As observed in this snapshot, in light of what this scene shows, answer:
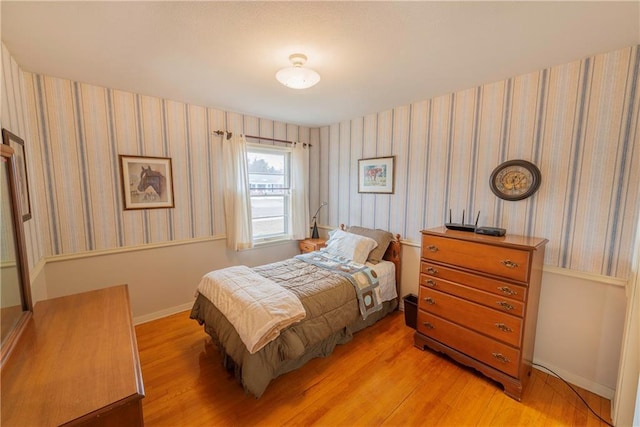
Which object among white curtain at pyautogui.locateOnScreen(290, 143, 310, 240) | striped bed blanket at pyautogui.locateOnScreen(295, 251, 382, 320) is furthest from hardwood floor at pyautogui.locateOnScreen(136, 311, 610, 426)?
white curtain at pyautogui.locateOnScreen(290, 143, 310, 240)

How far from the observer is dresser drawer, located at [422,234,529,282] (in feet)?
5.94

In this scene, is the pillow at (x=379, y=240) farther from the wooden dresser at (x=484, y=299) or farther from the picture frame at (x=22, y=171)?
the picture frame at (x=22, y=171)

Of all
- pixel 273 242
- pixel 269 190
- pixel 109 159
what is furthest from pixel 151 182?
pixel 273 242

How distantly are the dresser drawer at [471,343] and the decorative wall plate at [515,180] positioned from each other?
1185 mm

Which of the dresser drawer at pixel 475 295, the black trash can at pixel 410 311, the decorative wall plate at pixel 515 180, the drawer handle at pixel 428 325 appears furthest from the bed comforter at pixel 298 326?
the decorative wall plate at pixel 515 180

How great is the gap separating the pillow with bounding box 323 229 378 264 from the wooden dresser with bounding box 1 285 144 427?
2089 mm

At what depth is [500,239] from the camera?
1981 millimetres

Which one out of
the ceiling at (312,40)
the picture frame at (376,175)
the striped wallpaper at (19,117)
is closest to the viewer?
the ceiling at (312,40)

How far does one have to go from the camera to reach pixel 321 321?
2.10 m

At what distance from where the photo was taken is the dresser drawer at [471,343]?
6.15ft

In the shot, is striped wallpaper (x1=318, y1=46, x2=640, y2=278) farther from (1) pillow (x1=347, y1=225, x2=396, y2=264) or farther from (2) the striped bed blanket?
(2) the striped bed blanket

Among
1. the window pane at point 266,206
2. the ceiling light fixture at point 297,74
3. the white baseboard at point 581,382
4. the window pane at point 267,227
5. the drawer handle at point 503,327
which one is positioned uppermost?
the ceiling light fixture at point 297,74

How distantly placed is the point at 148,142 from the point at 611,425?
433 centimetres

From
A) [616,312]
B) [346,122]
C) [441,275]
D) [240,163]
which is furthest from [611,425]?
[240,163]
